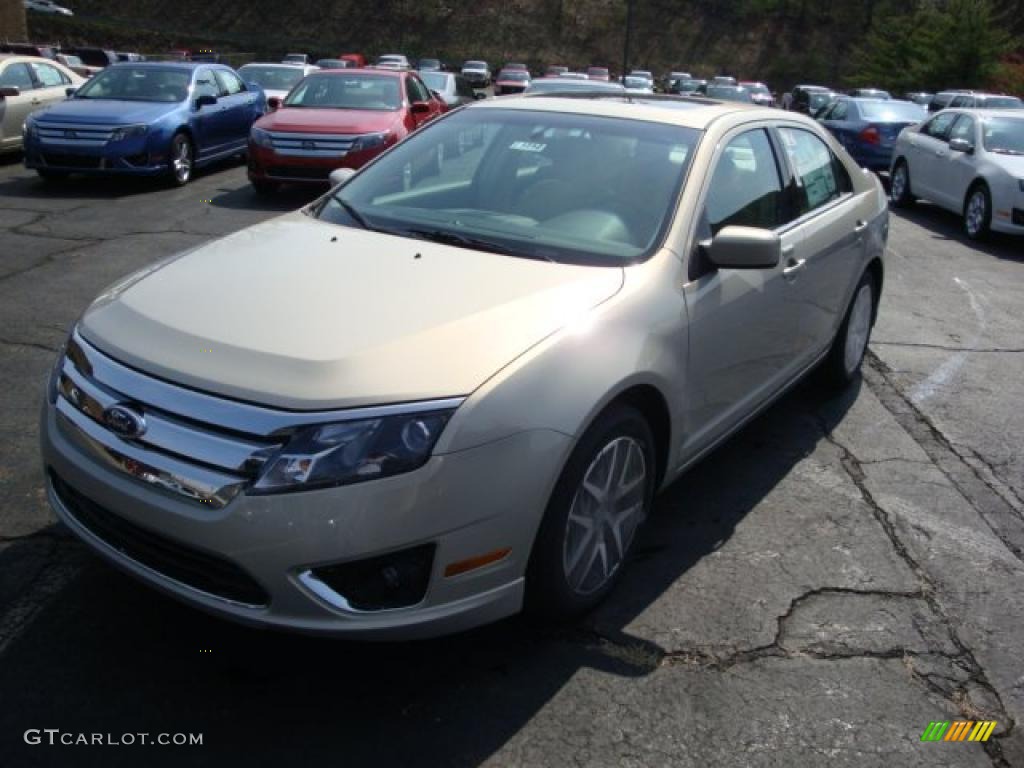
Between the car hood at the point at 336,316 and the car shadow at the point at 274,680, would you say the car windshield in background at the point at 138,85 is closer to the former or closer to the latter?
the car hood at the point at 336,316

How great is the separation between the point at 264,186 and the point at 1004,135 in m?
9.00

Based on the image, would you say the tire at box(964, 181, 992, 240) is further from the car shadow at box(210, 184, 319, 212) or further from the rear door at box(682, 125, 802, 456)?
the rear door at box(682, 125, 802, 456)

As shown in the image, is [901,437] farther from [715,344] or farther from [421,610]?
[421,610]

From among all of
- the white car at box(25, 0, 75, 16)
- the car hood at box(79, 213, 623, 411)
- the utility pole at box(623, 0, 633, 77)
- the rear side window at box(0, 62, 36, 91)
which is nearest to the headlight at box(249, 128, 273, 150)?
the rear side window at box(0, 62, 36, 91)

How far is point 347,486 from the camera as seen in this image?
251 cm

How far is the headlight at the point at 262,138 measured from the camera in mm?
11312

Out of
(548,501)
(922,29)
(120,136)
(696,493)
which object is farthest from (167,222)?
(922,29)

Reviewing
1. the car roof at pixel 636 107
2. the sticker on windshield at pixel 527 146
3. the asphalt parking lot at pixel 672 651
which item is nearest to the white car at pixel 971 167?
the asphalt parking lot at pixel 672 651

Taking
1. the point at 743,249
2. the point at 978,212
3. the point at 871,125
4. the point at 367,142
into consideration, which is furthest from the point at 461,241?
the point at 871,125

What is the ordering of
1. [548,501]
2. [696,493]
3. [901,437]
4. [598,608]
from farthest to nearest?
[901,437], [696,493], [598,608], [548,501]

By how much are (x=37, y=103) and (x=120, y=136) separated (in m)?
3.41

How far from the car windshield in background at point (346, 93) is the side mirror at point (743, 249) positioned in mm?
9456

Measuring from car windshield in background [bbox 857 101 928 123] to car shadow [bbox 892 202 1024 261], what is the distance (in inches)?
134

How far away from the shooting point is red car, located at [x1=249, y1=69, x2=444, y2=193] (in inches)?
442
